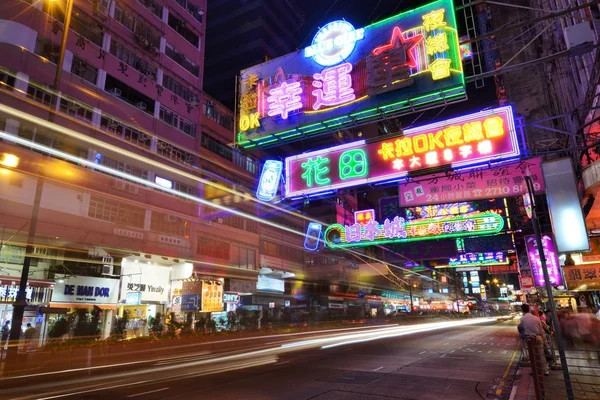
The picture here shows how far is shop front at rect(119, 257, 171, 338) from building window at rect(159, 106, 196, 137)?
13.3 m

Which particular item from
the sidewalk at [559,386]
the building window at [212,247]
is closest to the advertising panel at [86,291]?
the building window at [212,247]

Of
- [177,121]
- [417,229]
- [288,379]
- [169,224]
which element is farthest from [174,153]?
[288,379]

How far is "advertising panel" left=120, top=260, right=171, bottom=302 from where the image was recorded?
936 inches

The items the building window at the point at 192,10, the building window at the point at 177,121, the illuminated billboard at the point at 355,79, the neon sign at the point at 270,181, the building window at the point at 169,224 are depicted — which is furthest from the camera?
the building window at the point at 192,10

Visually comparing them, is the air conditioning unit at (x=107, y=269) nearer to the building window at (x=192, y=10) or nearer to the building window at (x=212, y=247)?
the building window at (x=212, y=247)

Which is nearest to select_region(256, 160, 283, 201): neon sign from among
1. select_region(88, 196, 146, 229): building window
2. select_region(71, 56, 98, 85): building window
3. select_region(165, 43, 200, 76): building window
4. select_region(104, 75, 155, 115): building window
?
select_region(88, 196, 146, 229): building window

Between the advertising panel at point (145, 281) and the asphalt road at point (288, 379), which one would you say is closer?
the asphalt road at point (288, 379)

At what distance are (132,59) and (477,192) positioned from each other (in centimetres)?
2912

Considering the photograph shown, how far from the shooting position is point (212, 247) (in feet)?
117

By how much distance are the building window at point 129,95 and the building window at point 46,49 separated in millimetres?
3950

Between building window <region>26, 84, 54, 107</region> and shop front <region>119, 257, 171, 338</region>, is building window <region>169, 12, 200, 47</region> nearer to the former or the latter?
building window <region>26, 84, 54, 107</region>

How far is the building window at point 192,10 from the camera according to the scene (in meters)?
37.9

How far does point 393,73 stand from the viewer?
10891 millimetres

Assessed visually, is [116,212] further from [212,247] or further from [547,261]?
[547,261]
